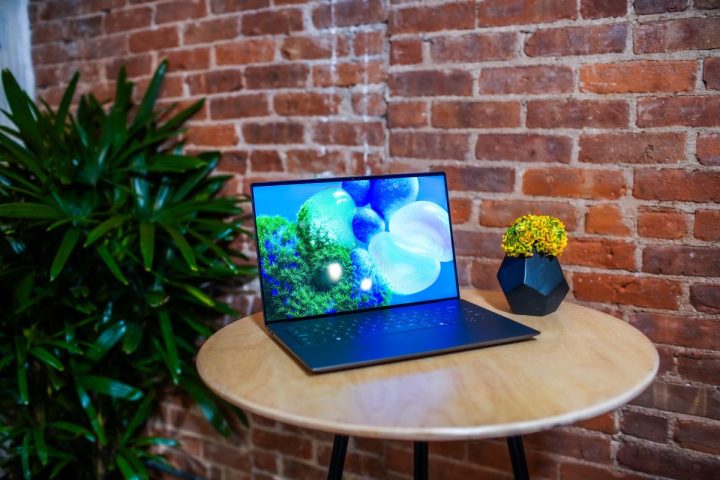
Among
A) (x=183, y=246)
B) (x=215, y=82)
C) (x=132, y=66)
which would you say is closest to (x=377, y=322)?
(x=183, y=246)

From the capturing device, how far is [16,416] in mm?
1803

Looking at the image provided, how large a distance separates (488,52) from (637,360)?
0.85 m

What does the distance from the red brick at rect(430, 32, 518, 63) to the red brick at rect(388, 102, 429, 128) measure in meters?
0.13

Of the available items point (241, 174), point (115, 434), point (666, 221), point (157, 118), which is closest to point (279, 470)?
point (115, 434)

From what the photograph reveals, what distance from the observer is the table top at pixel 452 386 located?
2.43 ft

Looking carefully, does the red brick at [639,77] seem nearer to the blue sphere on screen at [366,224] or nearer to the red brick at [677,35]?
the red brick at [677,35]

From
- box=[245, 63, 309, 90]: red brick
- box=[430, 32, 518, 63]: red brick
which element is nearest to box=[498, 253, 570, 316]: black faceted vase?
box=[430, 32, 518, 63]: red brick

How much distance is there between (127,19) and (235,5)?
18.9 inches

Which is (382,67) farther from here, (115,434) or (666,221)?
(115,434)

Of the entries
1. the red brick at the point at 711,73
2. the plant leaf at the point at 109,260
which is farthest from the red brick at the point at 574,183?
the plant leaf at the point at 109,260

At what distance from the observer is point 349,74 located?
1.63 metres

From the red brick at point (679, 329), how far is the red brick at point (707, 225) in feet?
0.63

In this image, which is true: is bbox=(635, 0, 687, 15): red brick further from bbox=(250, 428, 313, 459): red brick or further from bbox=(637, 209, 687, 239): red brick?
bbox=(250, 428, 313, 459): red brick

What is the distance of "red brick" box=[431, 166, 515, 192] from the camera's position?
146 centimetres
